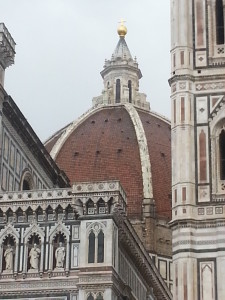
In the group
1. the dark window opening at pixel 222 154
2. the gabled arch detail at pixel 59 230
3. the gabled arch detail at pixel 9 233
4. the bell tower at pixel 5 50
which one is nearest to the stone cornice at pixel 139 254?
the gabled arch detail at pixel 59 230

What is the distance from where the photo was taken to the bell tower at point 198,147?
72.3 ft

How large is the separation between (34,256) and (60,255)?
2.37 feet

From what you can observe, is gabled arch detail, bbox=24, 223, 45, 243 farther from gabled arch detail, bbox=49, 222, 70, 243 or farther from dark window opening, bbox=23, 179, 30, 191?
dark window opening, bbox=23, 179, 30, 191

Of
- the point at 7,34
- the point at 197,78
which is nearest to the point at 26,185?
the point at 7,34

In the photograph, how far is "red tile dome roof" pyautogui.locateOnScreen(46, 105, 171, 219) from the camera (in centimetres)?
5362

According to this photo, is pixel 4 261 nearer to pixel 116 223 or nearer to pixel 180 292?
pixel 116 223

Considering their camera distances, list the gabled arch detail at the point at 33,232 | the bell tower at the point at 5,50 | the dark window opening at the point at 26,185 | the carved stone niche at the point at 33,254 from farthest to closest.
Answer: the dark window opening at the point at 26,185 → the bell tower at the point at 5,50 → the gabled arch detail at the point at 33,232 → the carved stone niche at the point at 33,254

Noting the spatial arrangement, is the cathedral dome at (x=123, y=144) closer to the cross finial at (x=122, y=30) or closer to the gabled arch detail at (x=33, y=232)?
the cross finial at (x=122, y=30)

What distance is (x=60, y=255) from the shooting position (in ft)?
81.1

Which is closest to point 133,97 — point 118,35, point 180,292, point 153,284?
point 118,35

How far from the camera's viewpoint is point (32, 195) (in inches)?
1011

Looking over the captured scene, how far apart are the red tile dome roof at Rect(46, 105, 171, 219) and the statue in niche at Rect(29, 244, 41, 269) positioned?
84.7ft

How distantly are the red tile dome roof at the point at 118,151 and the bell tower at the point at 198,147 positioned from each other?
26852 millimetres

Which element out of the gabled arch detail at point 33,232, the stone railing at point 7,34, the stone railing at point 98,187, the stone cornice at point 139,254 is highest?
the stone railing at point 7,34
